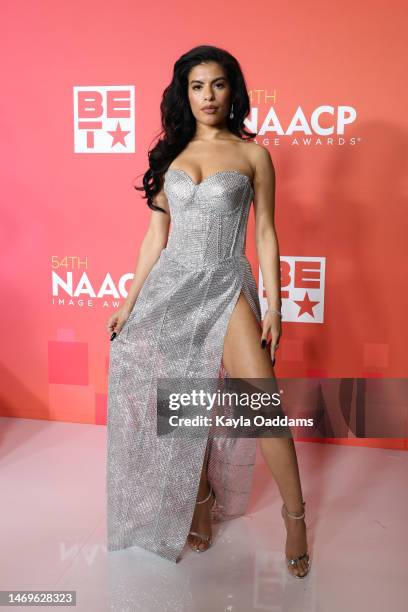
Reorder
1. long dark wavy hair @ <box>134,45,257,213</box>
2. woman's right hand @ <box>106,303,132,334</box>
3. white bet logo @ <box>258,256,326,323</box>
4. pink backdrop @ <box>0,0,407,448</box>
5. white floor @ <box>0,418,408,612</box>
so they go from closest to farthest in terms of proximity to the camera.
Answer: white floor @ <box>0,418,408,612</box>
long dark wavy hair @ <box>134,45,257,213</box>
woman's right hand @ <box>106,303,132,334</box>
pink backdrop @ <box>0,0,407,448</box>
white bet logo @ <box>258,256,326,323</box>

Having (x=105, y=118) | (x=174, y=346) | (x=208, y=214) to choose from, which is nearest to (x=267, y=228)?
(x=208, y=214)

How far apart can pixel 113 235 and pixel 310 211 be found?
2.98 feet

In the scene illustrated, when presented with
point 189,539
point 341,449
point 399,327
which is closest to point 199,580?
point 189,539

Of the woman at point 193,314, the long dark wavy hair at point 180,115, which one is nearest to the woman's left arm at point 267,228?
the woman at point 193,314

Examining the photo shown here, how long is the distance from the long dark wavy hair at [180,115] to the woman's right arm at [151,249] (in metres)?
0.02

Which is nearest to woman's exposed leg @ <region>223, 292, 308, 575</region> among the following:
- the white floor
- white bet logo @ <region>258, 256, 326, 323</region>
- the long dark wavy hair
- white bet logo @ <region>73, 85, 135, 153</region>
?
the white floor

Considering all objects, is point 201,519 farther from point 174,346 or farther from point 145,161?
point 145,161

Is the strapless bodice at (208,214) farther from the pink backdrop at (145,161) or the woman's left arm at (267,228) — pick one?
the pink backdrop at (145,161)

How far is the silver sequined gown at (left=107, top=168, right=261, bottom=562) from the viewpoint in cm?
189

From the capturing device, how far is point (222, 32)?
8.89ft

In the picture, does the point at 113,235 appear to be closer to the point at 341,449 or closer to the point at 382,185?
the point at 382,185

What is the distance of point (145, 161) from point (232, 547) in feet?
5.53

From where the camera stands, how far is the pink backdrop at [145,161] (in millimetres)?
2645

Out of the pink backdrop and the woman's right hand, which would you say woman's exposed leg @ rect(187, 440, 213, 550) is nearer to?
the woman's right hand
